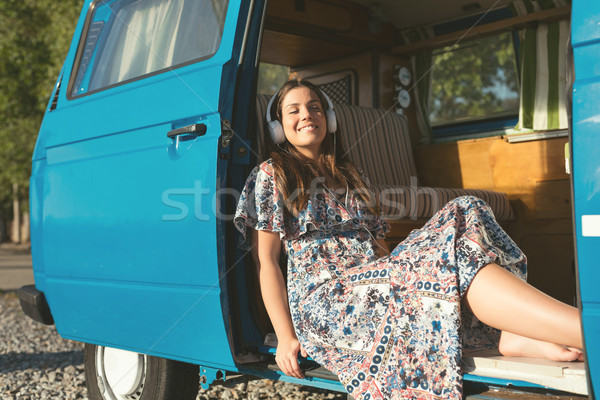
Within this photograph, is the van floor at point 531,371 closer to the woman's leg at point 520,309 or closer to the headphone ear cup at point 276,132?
the woman's leg at point 520,309

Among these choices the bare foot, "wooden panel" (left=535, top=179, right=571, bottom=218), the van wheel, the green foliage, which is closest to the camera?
the bare foot

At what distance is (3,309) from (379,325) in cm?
714

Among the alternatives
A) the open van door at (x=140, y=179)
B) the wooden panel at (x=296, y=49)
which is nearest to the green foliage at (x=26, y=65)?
the wooden panel at (x=296, y=49)

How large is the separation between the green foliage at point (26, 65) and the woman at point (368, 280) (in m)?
10.6

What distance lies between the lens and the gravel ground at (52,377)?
4.22 metres

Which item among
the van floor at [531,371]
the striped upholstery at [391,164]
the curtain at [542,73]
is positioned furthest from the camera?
the curtain at [542,73]

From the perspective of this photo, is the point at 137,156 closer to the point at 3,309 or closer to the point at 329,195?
the point at 329,195

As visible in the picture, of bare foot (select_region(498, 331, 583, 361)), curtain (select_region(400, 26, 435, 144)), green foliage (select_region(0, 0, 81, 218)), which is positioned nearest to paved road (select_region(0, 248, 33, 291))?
green foliage (select_region(0, 0, 81, 218))

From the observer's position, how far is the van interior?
431 cm

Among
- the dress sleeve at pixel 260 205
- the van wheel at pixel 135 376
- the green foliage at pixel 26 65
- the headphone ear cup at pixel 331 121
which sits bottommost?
the van wheel at pixel 135 376

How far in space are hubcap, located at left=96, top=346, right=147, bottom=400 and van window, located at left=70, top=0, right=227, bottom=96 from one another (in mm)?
1397

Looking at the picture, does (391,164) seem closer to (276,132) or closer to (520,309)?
(276,132)

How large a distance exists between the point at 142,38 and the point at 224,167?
1.10 meters

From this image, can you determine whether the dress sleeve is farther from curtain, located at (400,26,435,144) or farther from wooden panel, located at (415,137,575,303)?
curtain, located at (400,26,435,144)
